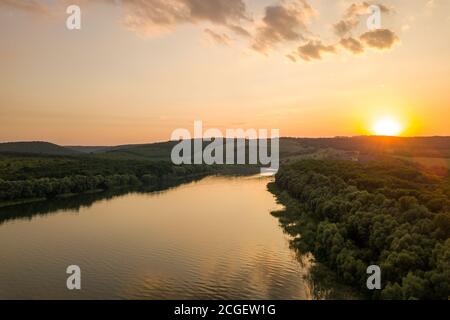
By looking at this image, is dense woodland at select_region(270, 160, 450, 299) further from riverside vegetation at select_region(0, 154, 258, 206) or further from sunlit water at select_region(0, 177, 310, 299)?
riverside vegetation at select_region(0, 154, 258, 206)

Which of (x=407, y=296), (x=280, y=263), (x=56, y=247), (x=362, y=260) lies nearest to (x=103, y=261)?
(x=56, y=247)

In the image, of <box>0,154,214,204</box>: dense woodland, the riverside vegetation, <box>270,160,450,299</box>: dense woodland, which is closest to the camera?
<box>270,160,450,299</box>: dense woodland

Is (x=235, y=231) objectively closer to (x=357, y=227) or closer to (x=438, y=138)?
(x=357, y=227)

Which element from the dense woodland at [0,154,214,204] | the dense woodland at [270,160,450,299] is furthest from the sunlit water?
the dense woodland at [0,154,214,204]

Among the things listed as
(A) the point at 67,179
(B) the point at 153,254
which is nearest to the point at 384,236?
(B) the point at 153,254

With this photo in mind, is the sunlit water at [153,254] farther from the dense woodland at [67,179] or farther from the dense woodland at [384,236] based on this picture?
the dense woodland at [67,179]
